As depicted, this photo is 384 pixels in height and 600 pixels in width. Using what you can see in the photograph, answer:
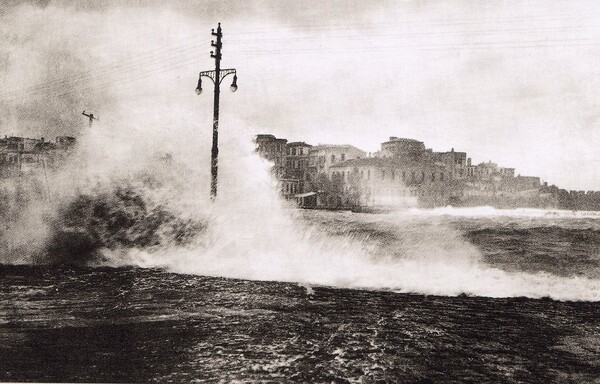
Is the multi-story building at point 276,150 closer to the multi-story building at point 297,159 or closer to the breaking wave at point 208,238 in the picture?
the multi-story building at point 297,159

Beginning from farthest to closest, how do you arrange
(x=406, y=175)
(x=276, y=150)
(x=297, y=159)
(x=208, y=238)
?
(x=297, y=159), (x=276, y=150), (x=406, y=175), (x=208, y=238)

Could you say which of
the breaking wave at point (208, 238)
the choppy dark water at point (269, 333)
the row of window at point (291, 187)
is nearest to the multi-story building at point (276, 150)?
the row of window at point (291, 187)

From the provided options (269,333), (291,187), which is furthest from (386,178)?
(269,333)

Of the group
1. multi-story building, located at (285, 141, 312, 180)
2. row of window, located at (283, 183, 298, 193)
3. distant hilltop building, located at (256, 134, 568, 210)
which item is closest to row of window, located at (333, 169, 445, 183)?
distant hilltop building, located at (256, 134, 568, 210)

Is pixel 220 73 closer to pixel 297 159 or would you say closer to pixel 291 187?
pixel 291 187

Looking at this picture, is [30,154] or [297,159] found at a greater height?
[297,159]

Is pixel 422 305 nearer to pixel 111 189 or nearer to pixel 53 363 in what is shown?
pixel 53 363

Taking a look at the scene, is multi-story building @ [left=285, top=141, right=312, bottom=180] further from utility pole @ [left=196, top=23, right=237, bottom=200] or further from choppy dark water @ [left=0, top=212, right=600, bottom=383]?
choppy dark water @ [left=0, top=212, right=600, bottom=383]
